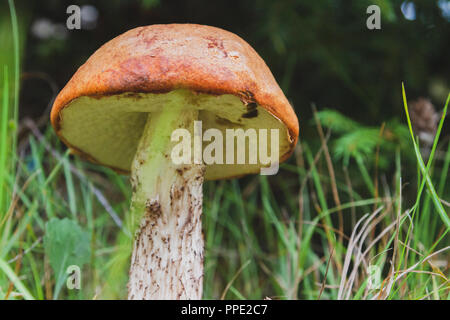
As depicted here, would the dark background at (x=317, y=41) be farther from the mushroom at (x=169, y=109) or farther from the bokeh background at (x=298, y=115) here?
the mushroom at (x=169, y=109)

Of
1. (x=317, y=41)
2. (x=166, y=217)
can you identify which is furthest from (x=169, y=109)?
(x=317, y=41)

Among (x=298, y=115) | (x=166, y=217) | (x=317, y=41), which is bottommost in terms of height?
(x=166, y=217)

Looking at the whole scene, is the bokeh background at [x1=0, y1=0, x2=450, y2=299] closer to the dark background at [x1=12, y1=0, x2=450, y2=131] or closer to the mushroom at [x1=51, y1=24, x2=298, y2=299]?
the dark background at [x1=12, y1=0, x2=450, y2=131]

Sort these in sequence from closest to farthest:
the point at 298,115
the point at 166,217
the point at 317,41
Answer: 1. the point at 166,217
2. the point at 317,41
3. the point at 298,115

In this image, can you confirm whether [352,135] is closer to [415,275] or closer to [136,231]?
[415,275]

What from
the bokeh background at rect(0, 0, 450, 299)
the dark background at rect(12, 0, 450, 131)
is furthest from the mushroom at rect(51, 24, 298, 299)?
the dark background at rect(12, 0, 450, 131)

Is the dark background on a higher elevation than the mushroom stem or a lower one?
higher

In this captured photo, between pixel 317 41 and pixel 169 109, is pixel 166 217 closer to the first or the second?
pixel 169 109
